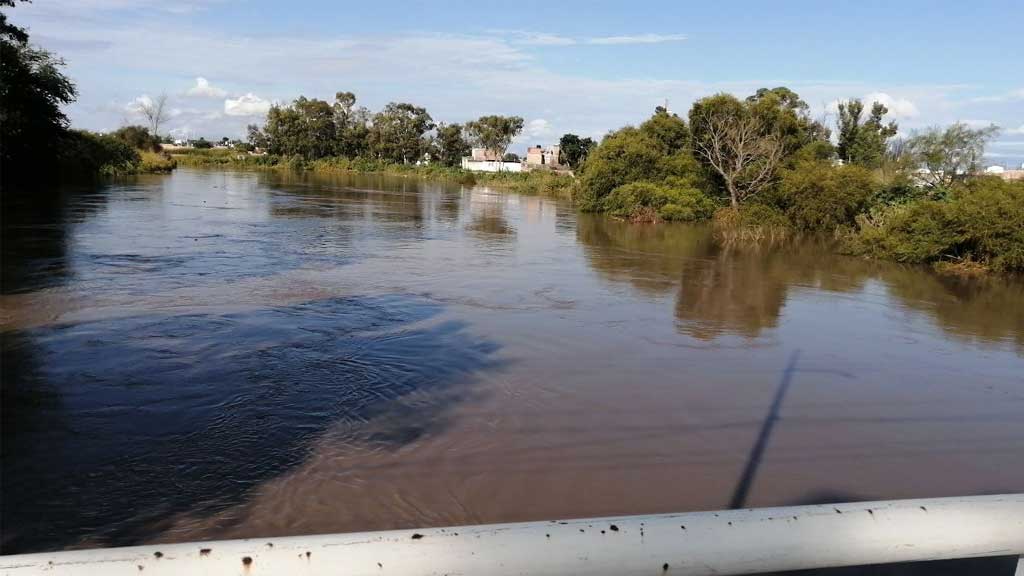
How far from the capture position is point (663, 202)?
3092 centimetres

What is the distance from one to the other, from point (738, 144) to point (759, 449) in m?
26.6

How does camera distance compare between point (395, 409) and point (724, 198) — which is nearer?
point (395, 409)

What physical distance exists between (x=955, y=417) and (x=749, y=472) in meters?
3.34

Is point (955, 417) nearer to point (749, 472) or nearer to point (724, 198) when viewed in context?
point (749, 472)

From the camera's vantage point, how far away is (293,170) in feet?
262

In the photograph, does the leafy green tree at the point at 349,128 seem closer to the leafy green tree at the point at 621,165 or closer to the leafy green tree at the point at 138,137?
the leafy green tree at the point at 138,137

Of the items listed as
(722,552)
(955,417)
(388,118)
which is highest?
(388,118)

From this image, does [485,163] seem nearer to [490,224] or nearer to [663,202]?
[663,202]

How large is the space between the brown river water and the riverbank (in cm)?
4388

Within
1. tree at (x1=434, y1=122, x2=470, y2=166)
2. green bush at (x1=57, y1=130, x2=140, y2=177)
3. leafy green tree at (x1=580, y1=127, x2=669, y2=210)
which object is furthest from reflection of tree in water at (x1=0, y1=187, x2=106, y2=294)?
tree at (x1=434, y1=122, x2=470, y2=166)

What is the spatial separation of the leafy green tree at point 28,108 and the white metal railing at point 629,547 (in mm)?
27374

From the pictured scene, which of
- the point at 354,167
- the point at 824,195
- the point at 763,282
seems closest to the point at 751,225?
the point at 824,195

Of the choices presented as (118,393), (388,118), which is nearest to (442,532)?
(118,393)

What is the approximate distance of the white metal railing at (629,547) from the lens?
105 centimetres
